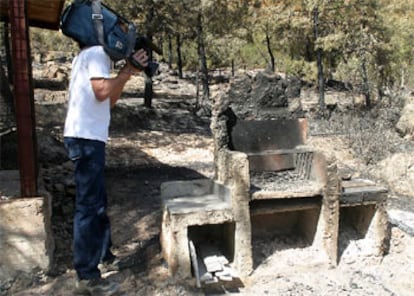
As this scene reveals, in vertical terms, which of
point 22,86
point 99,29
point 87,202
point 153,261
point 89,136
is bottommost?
point 153,261

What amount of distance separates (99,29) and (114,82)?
16.2 inches

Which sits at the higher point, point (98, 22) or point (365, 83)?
point (98, 22)

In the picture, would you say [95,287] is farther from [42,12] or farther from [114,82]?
[42,12]

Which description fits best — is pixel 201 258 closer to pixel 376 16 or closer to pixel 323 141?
pixel 323 141

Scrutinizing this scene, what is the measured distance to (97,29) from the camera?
3.16m

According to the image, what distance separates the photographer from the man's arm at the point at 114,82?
3.09m

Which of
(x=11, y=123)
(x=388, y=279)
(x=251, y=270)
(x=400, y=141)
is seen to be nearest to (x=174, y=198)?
(x=251, y=270)

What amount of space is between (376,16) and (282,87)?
11009 millimetres

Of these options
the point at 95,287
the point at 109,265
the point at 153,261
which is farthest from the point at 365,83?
the point at 95,287

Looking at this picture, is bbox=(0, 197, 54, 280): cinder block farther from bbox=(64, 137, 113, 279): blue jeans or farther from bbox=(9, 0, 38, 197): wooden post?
bbox=(64, 137, 113, 279): blue jeans

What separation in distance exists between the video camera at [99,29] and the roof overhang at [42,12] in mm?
1376

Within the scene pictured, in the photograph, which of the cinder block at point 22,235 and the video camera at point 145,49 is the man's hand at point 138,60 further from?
the cinder block at point 22,235

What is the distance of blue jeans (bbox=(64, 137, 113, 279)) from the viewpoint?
127 inches

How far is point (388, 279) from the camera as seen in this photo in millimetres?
4230
